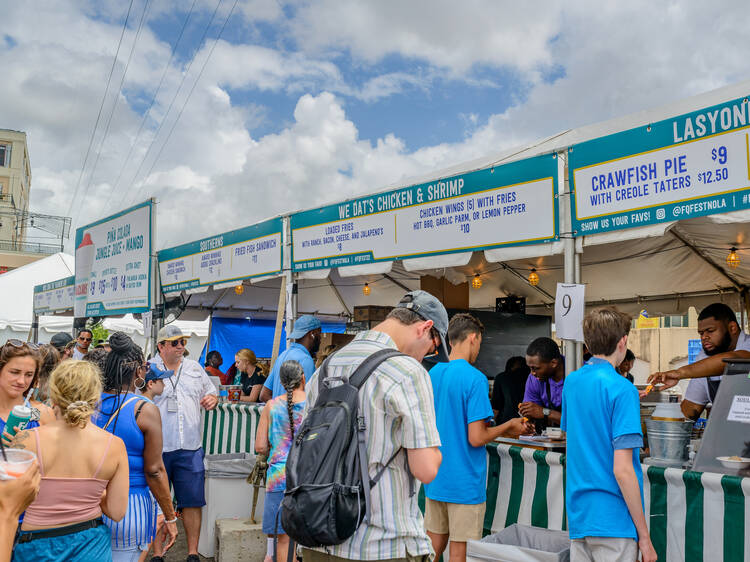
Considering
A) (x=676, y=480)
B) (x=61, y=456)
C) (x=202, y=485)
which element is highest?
(x=61, y=456)

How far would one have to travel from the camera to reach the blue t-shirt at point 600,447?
2.82 metres

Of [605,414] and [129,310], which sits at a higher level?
[129,310]

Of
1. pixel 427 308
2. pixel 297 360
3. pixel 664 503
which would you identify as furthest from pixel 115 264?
pixel 427 308

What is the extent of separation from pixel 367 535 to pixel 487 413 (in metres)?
1.85

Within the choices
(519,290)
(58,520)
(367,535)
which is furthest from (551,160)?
(519,290)

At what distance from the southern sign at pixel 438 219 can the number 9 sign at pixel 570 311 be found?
543 millimetres

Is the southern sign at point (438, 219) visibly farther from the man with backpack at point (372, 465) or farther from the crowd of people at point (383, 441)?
the man with backpack at point (372, 465)

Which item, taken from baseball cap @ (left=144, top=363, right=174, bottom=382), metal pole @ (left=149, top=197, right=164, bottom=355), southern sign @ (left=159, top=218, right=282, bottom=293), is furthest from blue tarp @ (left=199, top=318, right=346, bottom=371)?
baseball cap @ (left=144, top=363, right=174, bottom=382)

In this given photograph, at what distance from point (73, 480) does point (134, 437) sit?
28.6 inches

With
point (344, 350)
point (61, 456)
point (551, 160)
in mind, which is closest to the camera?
point (344, 350)

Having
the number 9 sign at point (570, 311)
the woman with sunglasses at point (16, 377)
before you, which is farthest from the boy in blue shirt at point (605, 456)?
the woman with sunglasses at point (16, 377)

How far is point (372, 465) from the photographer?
2154 mm

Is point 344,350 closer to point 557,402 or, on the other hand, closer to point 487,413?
point 487,413

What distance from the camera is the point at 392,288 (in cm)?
1027
